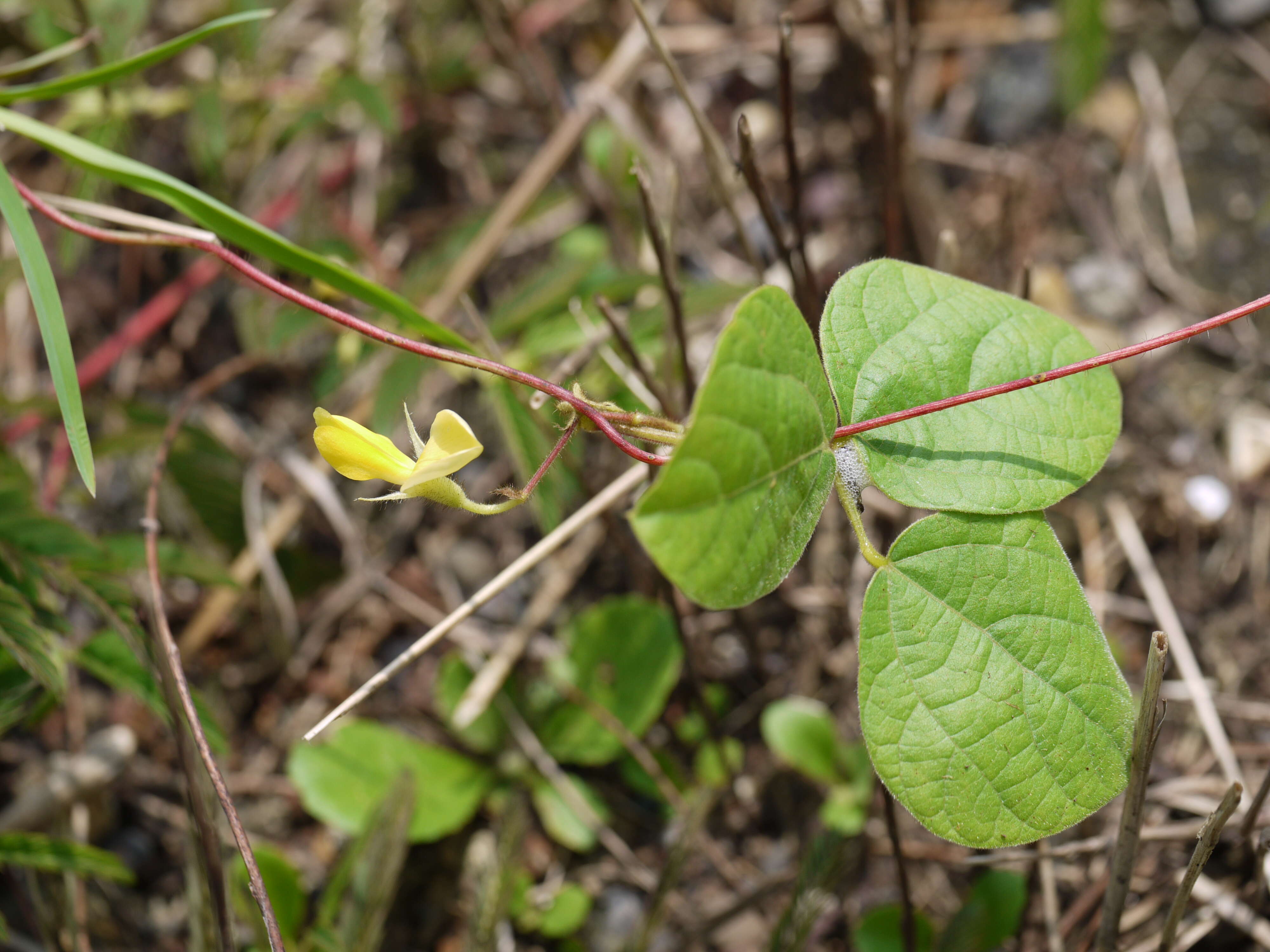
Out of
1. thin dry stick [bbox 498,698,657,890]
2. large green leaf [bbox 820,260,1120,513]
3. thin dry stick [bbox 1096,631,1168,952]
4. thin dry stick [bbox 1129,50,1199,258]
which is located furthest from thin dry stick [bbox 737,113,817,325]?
thin dry stick [bbox 1129,50,1199,258]

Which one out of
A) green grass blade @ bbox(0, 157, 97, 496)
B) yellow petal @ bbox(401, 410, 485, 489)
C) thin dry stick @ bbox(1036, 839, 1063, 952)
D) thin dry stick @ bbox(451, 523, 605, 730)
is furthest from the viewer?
thin dry stick @ bbox(451, 523, 605, 730)

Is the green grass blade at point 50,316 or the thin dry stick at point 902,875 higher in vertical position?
the green grass blade at point 50,316

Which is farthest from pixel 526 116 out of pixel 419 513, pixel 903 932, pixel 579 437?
pixel 903 932

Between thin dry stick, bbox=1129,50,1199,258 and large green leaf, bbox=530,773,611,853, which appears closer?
large green leaf, bbox=530,773,611,853

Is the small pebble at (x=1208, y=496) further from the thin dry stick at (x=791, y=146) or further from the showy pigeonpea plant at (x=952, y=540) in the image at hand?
the showy pigeonpea plant at (x=952, y=540)

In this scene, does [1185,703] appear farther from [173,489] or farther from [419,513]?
[173,489]

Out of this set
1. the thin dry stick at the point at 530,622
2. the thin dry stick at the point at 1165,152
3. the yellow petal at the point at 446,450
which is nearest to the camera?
the yellow petal at the point at 446,450

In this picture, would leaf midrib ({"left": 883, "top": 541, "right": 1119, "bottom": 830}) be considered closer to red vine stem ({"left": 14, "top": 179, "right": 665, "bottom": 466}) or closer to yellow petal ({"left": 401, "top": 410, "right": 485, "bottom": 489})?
red vine stem ({"left": 14, "top": 179, "right": 665, "bottom": 466})

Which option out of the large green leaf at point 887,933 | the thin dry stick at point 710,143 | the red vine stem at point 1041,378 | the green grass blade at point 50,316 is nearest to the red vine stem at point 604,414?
the red vine stem at point 1041,378
